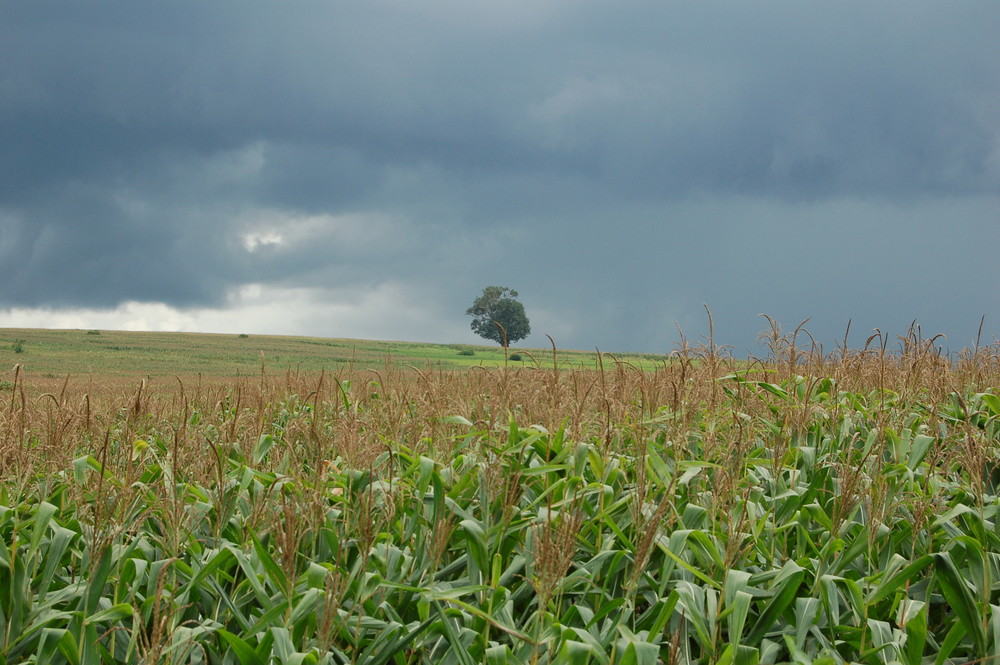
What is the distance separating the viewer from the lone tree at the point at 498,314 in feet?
339

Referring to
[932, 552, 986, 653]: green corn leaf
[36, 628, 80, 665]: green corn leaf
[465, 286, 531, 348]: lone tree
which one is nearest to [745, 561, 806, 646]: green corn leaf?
[932, 552, 986, 653]: green corn leaf

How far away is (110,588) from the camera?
165 inches

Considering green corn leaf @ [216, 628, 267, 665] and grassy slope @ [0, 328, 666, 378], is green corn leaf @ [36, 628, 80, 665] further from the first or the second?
grassy slope @ [0, 328, 666, 378]

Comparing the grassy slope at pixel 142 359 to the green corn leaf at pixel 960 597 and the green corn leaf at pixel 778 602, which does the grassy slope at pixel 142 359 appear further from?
the green corn leaf at pixel 960 597

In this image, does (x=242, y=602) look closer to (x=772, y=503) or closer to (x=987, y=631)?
(x=772, y=503)

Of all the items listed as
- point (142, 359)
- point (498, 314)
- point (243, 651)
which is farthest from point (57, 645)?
point (498, 314)

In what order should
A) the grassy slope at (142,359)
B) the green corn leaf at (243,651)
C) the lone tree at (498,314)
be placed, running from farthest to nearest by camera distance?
the lone tree at (498,314) < the grassy slope at (142,359) < the green corn leaf at (243,651)

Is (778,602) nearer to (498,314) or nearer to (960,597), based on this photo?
(960,597)

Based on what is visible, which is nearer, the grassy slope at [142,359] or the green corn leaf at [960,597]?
the green corn leaf at [960,597]

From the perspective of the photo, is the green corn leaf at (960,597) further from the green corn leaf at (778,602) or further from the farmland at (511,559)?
the green corn leaf at (778,602)

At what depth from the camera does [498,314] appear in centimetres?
10375

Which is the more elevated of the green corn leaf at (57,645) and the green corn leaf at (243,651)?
the green corn leaf at (243,651)

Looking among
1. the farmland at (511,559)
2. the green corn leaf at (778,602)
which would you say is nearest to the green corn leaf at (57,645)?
the farmland at (511,559)

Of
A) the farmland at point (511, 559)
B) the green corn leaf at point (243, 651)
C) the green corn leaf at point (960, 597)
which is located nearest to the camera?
the green corn leaf at point (243, 651)
